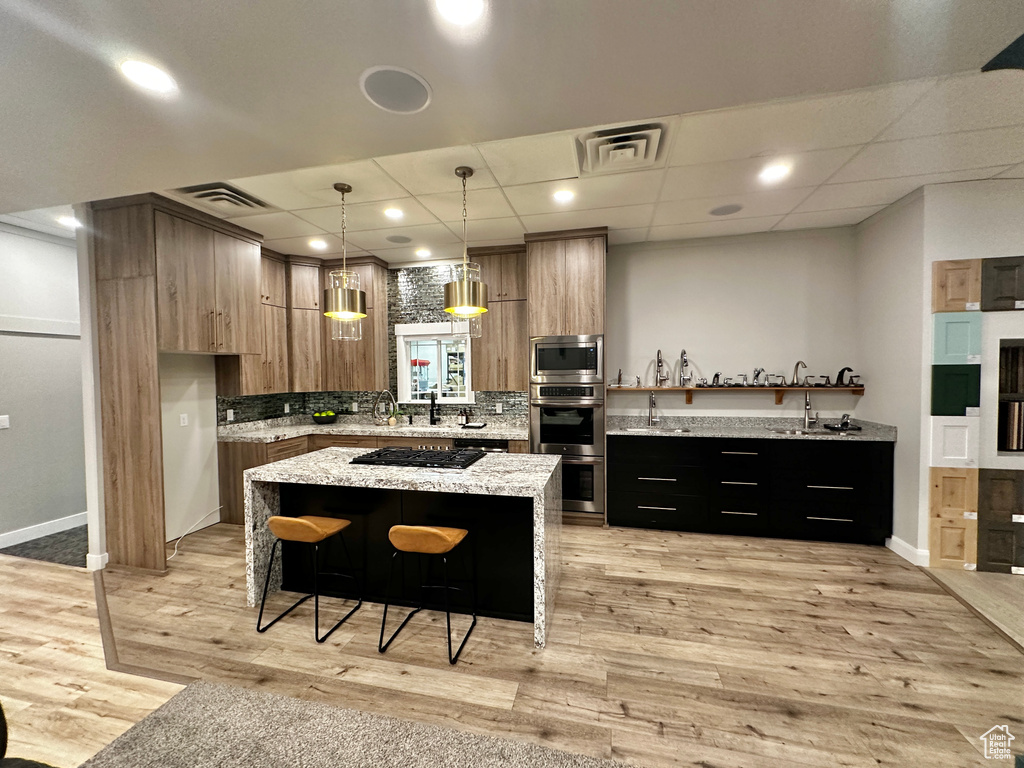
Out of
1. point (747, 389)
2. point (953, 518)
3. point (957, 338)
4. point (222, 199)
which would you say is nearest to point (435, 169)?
point (222, 199)

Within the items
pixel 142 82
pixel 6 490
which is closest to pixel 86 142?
pixel 142 82

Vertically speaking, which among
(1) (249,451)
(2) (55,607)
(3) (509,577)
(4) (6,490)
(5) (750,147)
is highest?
(5) (750,147)

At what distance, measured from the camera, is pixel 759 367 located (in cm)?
430

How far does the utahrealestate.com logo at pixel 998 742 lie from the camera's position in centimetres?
160

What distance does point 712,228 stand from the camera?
4.01 metres

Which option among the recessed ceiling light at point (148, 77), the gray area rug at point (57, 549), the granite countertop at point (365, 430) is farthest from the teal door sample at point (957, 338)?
the gray area rug at point (57, 549)

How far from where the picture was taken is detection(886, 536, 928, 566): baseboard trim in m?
3.11

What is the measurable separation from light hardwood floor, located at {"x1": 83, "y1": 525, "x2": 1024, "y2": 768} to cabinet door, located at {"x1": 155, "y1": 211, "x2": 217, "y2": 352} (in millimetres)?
1890

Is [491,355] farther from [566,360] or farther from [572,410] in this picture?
[572,410]

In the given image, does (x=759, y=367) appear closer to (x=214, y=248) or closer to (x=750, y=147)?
(x=750, y=147)

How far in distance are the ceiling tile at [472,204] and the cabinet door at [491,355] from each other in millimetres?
1137

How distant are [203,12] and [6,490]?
4864 millimetres

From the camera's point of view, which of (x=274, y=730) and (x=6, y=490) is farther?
(x=6, y=490)

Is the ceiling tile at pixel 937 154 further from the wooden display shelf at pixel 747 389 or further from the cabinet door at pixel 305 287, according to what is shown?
the cabinet door at pixel 305 287
